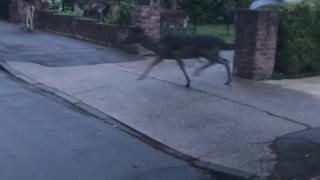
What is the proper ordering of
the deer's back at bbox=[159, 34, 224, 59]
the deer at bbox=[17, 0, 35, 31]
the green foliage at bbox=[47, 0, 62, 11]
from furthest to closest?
the green foliage at bbox=[47, 0, 62, 11] → the deer at bbox=[17, 0, 35, 31] → the deer's back at bbox=[159, 34, 224, 59]

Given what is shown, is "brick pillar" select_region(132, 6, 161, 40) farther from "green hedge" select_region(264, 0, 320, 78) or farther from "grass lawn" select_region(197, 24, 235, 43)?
"green hedge" select_region(264, 0, 320, 78)

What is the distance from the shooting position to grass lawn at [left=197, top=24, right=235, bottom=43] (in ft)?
58.2

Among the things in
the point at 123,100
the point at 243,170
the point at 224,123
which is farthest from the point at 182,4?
the point at 243,170

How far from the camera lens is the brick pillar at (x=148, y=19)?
1446 cm

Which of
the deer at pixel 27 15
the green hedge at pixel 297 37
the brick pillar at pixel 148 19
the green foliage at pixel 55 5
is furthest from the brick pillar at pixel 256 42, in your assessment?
the green foliage at pixel 55 5

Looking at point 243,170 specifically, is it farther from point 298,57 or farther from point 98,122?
point 298,57

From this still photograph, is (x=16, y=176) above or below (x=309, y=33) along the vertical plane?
below

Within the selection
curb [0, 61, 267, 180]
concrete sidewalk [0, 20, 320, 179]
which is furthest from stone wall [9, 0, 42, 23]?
curb [0, 61, 267, 180]

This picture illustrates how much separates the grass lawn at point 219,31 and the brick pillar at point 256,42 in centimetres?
520

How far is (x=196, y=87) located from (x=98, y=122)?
2.62m

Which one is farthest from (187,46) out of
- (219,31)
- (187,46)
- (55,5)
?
(55,5)

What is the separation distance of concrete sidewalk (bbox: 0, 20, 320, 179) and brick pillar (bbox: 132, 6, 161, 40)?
2.06m

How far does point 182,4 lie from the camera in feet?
75.5

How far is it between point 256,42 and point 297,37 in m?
0.89
